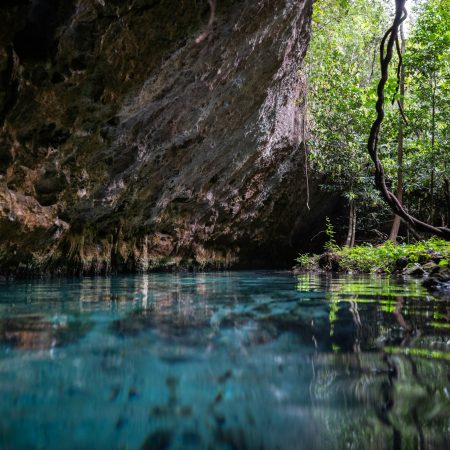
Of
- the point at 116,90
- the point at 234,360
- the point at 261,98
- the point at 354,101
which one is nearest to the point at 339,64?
the point at 354,101

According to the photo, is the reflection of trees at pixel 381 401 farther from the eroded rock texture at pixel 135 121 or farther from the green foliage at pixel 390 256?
the green foliage at pixel 390 256

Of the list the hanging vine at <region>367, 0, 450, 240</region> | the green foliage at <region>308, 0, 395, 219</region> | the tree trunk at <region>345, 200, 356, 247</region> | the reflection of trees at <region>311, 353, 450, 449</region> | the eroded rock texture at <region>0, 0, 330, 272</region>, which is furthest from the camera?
the tree trunk at <region>345, 200, 356, 247</region>

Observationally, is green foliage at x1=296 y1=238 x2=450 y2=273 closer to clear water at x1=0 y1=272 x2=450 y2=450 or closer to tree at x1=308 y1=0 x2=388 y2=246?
tree at x1=308 y1=0 x2=388 y2=246

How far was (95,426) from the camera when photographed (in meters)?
0.89

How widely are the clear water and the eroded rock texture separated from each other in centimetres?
359

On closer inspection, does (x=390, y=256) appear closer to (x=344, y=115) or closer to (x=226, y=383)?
(x=344, y=115)

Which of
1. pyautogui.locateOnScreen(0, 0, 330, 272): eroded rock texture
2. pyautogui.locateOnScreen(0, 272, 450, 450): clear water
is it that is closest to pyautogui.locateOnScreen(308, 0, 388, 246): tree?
pyautogui.locateOnScreen(0, 0, 330, 272): eroded rock texture

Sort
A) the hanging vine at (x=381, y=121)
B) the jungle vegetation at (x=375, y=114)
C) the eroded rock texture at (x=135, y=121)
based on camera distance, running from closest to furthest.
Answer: the hanging vine at (x=381, y=121)
the eroded rock texture at (x=135, y=121)
the jungle vegetation at (x=375, y=114)

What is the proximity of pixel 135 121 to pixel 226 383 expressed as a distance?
18.9ft

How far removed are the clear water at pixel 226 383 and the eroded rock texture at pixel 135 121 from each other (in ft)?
11.8

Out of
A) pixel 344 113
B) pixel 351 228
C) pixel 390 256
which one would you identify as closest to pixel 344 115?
pixel 344 113

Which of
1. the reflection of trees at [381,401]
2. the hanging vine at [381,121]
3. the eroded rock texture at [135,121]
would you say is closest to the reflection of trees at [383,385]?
the reflection of trees at [381,401]

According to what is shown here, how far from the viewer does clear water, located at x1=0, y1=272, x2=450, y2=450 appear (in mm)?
860

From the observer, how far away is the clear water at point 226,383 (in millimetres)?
Result: 860
